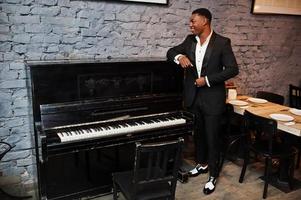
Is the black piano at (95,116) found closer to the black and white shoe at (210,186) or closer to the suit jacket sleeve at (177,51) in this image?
the suit jacket sleeve at (177,51)

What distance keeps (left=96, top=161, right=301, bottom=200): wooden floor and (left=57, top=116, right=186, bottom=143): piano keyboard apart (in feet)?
2.37

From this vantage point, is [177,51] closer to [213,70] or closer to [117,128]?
[213,70]

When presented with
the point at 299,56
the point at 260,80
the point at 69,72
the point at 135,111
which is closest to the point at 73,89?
the point at 69,72

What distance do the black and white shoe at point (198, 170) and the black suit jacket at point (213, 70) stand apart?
692mm

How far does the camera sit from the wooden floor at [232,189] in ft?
9.49

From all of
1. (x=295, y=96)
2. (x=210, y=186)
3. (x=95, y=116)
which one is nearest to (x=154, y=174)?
(x=95, y=116)

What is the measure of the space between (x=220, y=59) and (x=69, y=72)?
4.42 feet

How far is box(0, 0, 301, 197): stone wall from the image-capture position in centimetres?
265

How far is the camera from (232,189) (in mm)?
3031

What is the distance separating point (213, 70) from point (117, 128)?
1049 millimetres

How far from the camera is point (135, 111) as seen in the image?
2662mm

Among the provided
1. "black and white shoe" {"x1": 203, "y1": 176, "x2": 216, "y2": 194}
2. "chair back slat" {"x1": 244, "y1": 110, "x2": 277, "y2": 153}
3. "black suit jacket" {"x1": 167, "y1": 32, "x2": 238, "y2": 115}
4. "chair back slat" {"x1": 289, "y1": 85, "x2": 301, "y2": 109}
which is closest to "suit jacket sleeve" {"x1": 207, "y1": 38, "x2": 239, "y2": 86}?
"black suit jacket" {"x1": 167, "y1": 32, "x2": 238, "y2": 115}

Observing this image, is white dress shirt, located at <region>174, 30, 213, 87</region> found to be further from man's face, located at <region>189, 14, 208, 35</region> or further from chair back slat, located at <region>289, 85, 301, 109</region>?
chair back slat, located at <region>289, 85, 301, 109</region>

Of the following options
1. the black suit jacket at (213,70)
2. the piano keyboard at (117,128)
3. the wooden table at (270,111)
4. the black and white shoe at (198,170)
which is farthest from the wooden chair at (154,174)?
the wooden table at (270,111)
